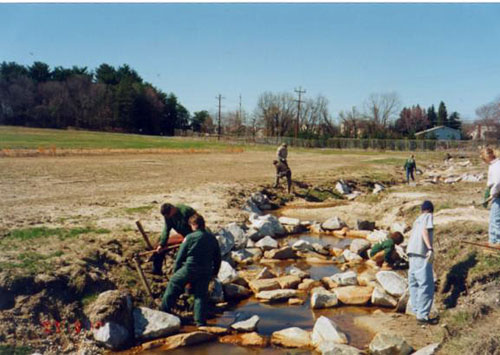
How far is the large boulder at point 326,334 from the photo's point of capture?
276 inches

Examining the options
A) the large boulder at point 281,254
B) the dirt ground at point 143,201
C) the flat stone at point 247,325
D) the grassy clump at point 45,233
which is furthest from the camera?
the large boulder at point 281,254

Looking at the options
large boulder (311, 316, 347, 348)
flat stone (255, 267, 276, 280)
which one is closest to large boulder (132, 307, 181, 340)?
large boulder (311, 316, 347, 348)

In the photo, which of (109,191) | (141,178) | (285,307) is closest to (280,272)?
(285,307)

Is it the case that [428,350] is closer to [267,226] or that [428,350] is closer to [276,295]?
[276,295]

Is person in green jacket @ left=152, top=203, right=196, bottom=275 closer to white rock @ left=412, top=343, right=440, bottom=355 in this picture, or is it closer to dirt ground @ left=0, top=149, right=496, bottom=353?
dirt ground @ left=0, top=149, right=496, bottom=353

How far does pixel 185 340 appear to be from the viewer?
7078mm

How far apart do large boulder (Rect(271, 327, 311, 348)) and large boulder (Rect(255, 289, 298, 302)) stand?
1.58m

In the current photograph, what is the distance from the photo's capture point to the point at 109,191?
56.7 ft

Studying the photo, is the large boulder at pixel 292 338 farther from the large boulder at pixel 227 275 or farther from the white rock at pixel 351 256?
the white rock at pixel 351 256

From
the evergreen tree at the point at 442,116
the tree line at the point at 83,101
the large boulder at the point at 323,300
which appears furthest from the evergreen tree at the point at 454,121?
the large boulder at the point at 323,300

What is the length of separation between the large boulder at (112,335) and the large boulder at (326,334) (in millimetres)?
2921

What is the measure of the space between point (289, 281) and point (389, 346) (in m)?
3.45

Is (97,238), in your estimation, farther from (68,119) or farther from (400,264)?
(68,119)

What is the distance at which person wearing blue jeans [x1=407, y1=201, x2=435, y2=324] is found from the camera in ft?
24.3
